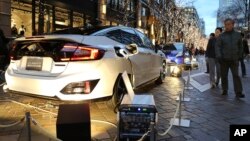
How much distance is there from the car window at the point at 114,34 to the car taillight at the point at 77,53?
0.95m

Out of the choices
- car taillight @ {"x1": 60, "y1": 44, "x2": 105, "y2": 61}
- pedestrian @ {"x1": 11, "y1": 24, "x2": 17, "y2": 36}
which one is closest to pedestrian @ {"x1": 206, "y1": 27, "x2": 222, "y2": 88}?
car taillight @ {"x1": 60, "y1": 44, "x2": 105, "y2": 61}

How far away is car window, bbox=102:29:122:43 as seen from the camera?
6645 millimetres

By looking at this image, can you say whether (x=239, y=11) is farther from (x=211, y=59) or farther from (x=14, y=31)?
(x=211, y=59)

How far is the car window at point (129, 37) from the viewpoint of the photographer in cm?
727

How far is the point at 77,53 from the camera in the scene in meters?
5.57

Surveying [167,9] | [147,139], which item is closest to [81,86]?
[147,139]

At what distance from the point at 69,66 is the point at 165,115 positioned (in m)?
2.00

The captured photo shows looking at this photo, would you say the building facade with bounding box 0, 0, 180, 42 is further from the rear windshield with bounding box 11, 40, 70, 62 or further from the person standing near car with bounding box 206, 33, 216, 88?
the rear windshield with bounding box 11, 40, 70, 62

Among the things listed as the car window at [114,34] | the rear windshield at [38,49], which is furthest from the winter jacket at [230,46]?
the rear windshield at [38,49]

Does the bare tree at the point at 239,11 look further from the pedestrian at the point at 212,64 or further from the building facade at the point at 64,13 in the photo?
the pedestrian at the point at 212,64

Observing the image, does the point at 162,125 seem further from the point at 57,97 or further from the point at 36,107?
the point at 36,107

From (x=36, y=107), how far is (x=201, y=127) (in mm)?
2957

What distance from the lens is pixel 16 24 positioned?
18.3 metres

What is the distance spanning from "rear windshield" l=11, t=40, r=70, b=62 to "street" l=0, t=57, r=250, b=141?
0.96 meters
